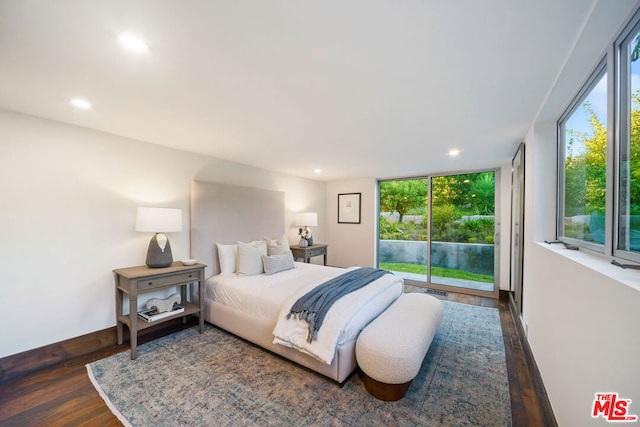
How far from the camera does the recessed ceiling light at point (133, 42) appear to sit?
127 centimetres

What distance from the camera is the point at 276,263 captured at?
346 cm

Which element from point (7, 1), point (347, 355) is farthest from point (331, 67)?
point (347, 355)

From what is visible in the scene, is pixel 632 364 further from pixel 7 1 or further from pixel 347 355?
pixel 7 1

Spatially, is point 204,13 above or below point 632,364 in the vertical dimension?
above

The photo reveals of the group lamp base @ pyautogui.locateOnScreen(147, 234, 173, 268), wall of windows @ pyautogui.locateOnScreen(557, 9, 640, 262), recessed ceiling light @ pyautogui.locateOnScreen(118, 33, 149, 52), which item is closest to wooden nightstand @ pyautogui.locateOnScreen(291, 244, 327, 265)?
lamp base @ pyautogui.locateOnScreen(147, 234, 173, 268)

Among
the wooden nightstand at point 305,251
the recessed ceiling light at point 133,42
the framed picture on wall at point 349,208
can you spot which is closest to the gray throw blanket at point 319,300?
the wooden nightstand at point 305,251

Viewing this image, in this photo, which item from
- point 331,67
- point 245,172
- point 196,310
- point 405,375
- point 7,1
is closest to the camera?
point 7,1

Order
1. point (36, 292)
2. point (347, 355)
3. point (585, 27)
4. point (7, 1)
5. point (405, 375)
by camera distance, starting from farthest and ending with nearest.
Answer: point (36, 292) → point (347, 355) → point (405, 375) → point (585, 27) → point (7, 1)

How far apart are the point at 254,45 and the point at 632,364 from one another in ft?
6.63

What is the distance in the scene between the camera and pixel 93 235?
2598mm

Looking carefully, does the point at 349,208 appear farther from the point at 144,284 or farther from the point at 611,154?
the point at 611,154

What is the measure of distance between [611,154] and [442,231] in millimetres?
3744

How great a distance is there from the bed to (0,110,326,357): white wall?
0.67m
